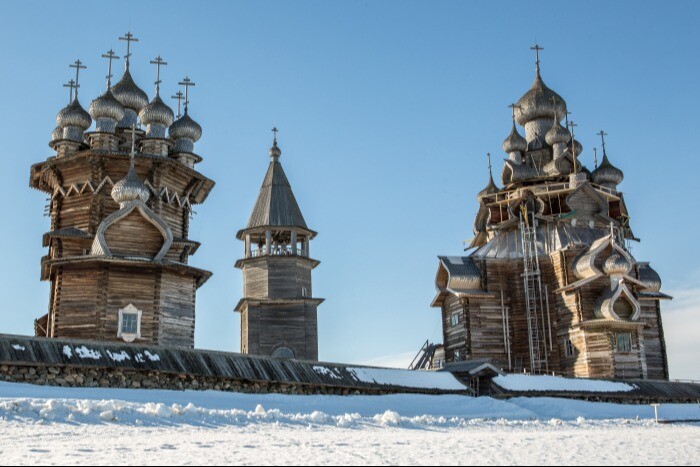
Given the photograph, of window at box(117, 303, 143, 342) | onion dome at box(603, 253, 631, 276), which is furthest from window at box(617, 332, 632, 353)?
window at box(117, 303, 143, 342)

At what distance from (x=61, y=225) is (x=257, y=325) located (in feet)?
28.6

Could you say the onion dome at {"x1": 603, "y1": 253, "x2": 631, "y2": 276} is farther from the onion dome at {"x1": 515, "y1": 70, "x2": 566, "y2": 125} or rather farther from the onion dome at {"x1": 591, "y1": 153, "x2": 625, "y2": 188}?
the onion dome at {"x1": 515, "y1": 70, "x2": 566, "y2": 125}

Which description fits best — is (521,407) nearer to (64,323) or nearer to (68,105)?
(64,323)

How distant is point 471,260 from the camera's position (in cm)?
3762

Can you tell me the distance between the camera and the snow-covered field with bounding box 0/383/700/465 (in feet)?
33.7

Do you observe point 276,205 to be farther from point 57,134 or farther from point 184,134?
point 57,134

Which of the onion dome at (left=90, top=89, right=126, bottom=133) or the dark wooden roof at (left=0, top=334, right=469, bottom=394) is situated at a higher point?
the onion dome at (left=90, top=89, right=126, bottom=133)

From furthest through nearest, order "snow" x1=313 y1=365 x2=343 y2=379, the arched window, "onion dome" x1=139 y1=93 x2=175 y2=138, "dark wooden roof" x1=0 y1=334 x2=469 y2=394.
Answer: the arched window, "onion dome" x1=139 y1=93 x2=175 y2=138, "snow" x1=313 y1=365 x2=343 y2=379, "dark wooden roof" x1=0 y1=334 x2=469 y2=394

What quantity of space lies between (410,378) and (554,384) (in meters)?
6.20

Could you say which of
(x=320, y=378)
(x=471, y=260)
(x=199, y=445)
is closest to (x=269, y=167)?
(x=471, y=260)

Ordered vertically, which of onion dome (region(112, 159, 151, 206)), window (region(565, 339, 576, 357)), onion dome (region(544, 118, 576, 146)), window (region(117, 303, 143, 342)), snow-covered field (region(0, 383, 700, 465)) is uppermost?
onion dome (region(544, 118, 576, 146))

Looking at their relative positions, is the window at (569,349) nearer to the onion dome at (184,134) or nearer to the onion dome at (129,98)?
the onion dome at (184,134)

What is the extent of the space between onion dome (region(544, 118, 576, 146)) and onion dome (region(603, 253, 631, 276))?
909 cm

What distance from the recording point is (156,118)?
103 ft
